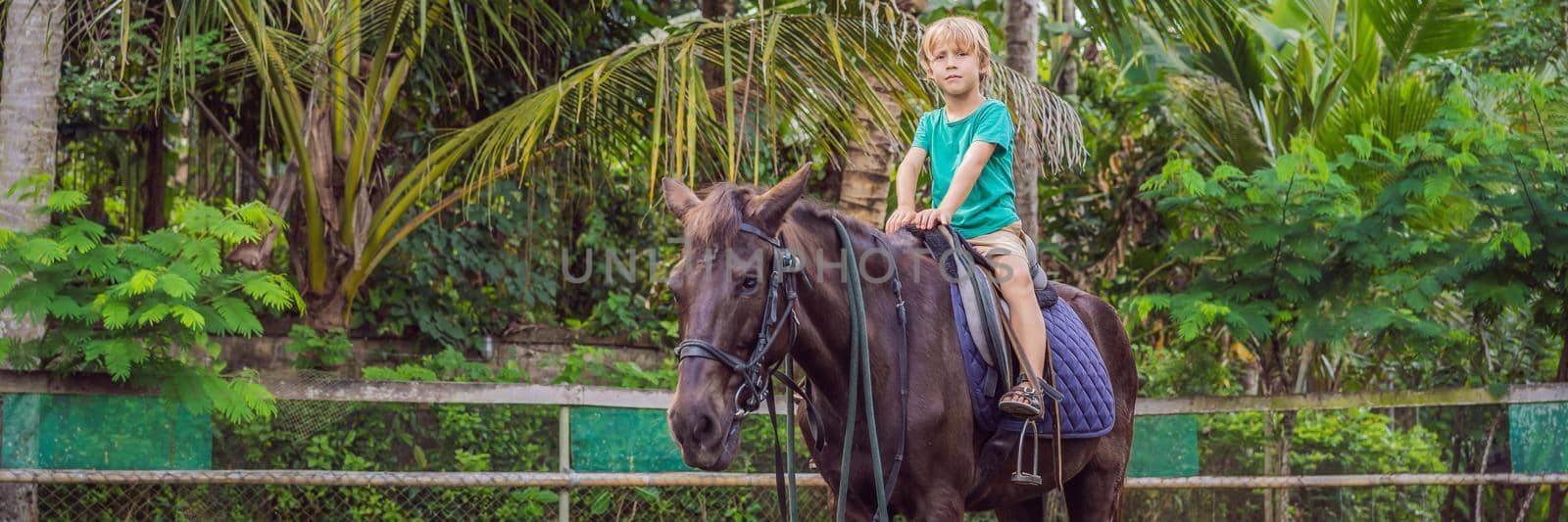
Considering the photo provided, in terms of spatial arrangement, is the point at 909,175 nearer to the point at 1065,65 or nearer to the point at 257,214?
the point at 257,214

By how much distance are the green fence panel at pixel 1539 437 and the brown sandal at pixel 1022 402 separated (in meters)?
3.76

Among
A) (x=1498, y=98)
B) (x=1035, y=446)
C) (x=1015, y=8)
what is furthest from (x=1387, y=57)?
(x=1035, y=446)

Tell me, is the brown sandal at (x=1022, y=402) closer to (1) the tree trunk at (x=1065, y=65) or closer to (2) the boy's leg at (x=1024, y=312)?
(2) the boy's leg at (x=1024, y=312)

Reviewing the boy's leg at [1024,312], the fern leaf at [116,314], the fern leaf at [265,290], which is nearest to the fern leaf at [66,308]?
the fern leaf at [116,314]

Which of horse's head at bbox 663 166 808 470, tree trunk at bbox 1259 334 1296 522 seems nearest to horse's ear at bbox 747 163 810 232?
horse's head at bbox 663 166 808 470

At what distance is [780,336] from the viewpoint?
104 inches

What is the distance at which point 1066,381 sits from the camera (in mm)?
3438

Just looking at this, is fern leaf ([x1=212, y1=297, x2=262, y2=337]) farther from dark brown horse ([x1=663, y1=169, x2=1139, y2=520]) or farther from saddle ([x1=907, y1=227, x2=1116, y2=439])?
saddle ([x1=907, y1=227, x2=1116, y2=439])

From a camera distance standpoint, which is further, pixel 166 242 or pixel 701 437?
pixel 166 242

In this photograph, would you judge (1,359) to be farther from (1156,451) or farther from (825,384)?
(1156,451)

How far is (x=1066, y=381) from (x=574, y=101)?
354 cm

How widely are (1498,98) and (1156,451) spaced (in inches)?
124

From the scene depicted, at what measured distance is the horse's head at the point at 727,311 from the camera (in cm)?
243

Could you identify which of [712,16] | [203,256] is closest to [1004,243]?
[203,256]
